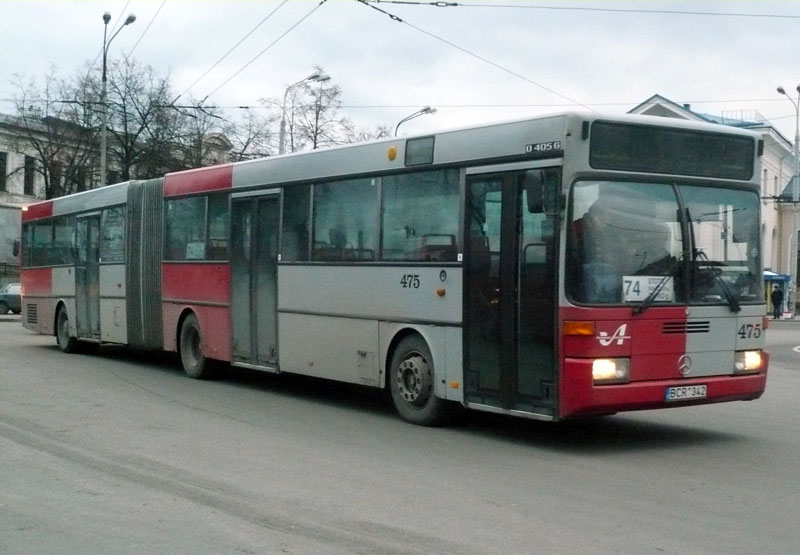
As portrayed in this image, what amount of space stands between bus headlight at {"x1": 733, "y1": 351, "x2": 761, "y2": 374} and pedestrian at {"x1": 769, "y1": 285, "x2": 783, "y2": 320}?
137 ft

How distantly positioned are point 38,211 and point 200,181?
8.26 m

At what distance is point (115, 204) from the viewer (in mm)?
18641

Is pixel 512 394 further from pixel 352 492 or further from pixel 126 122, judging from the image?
pixel 126 122

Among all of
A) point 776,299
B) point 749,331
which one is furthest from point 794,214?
point 749,331

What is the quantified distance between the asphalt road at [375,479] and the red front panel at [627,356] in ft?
1.74

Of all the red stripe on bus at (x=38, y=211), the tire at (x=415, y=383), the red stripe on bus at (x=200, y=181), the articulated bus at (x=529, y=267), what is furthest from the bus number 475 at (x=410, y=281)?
the red stripe on bus at (x=38, y=211)

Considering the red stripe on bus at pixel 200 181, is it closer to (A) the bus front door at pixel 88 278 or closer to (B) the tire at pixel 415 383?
(A) the bus front door at pixel 88 278

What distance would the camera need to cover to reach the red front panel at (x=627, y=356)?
9.06 metres

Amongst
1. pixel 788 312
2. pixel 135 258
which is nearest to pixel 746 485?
pixel 135 258

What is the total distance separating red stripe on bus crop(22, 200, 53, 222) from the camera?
71.5 ft

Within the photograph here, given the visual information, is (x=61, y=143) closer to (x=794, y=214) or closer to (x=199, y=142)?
(x=199, y=142)

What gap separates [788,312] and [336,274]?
49.7m

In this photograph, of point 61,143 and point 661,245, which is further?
point 61,143

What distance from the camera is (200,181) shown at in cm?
1577
